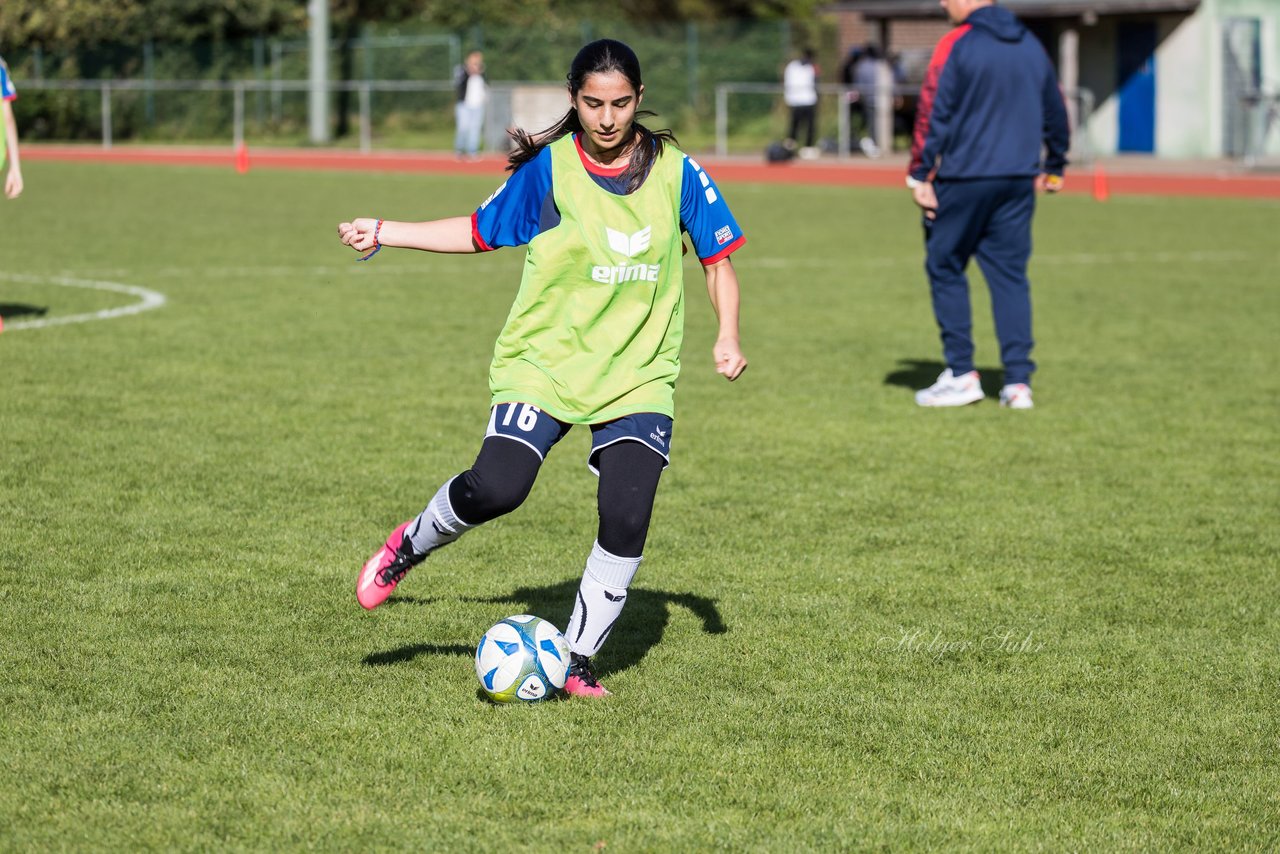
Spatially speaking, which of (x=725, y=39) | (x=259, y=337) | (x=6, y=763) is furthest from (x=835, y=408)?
(x=725, y=39)

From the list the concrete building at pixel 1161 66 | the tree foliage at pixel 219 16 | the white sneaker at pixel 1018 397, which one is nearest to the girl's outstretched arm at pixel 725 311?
the white sneaker at pixel 1018 397

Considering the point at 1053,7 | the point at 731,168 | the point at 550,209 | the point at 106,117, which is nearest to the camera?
the point at 550,209

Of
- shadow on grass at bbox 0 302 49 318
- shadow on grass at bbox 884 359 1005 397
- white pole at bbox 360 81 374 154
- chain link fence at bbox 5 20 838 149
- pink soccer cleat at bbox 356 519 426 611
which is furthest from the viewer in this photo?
chain link fence at bbox 5 20 838 149

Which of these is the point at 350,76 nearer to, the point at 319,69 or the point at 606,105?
the point at 319,69

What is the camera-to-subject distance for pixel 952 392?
9875 millimetres

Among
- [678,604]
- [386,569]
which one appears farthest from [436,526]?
[678,604]

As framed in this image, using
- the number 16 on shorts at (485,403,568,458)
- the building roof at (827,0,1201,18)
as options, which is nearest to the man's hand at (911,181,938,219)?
the number 16 on shorts at (485,403,568,458)

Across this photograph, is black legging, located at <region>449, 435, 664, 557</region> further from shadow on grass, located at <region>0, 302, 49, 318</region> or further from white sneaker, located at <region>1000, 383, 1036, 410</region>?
shadow on grass, located at <region>0, 302, 49, 318</region>

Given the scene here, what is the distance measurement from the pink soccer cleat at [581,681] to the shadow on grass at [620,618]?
0.68 feet

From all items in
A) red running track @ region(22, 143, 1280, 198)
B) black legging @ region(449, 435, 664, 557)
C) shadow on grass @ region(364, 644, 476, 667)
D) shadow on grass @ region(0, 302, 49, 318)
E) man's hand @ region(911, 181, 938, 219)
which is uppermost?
red running track @ region(22, 143, 1280, 198)

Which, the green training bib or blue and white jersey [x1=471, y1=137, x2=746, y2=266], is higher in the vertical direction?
blue and white jersey [x1=471, y1=137, x2=746, y2=266]

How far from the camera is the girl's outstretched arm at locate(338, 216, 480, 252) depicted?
4.81 metres

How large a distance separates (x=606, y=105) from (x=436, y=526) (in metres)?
1.29

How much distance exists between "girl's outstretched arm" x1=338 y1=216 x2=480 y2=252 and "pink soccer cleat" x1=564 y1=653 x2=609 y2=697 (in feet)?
3.96
